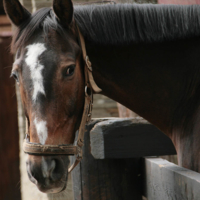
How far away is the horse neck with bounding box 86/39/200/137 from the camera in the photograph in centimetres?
154

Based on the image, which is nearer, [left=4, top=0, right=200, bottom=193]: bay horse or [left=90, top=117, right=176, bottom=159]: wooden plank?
[left=4, top=0, right=200, bottom=193]: bay horse

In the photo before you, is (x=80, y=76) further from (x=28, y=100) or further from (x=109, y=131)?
(x=109, y=131)

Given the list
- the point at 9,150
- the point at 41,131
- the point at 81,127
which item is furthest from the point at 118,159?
the point at 9,150

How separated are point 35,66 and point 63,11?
33 centimetres

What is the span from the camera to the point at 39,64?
1296 millimetres

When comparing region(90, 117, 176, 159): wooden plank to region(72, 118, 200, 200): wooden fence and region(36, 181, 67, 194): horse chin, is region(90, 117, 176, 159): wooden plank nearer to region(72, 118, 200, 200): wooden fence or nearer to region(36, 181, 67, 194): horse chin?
region(72, 118, 200, 200): wooden fence

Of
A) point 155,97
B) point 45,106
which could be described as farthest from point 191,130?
point 45,106

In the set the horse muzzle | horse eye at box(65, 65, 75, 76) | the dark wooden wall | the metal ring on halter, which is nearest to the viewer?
the horse muzzle

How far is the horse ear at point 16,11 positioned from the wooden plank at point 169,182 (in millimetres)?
1008

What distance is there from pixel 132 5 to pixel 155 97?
1.63 feet

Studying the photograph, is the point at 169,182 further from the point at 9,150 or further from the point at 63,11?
the point at 9,150

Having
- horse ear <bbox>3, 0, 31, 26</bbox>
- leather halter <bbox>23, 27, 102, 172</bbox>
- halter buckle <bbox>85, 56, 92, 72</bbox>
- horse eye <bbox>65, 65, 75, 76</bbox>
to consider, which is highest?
horse ear <bbox>3, 0, 31, 26</bbox>

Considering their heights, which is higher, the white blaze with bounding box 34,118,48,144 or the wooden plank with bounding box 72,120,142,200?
the white blaze with bounding box 34,118,48,144

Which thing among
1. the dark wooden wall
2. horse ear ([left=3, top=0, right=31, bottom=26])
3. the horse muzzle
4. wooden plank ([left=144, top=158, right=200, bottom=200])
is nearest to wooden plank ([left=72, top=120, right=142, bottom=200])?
wooden plank ([left=144, top=158, right=200, bottom=200])
